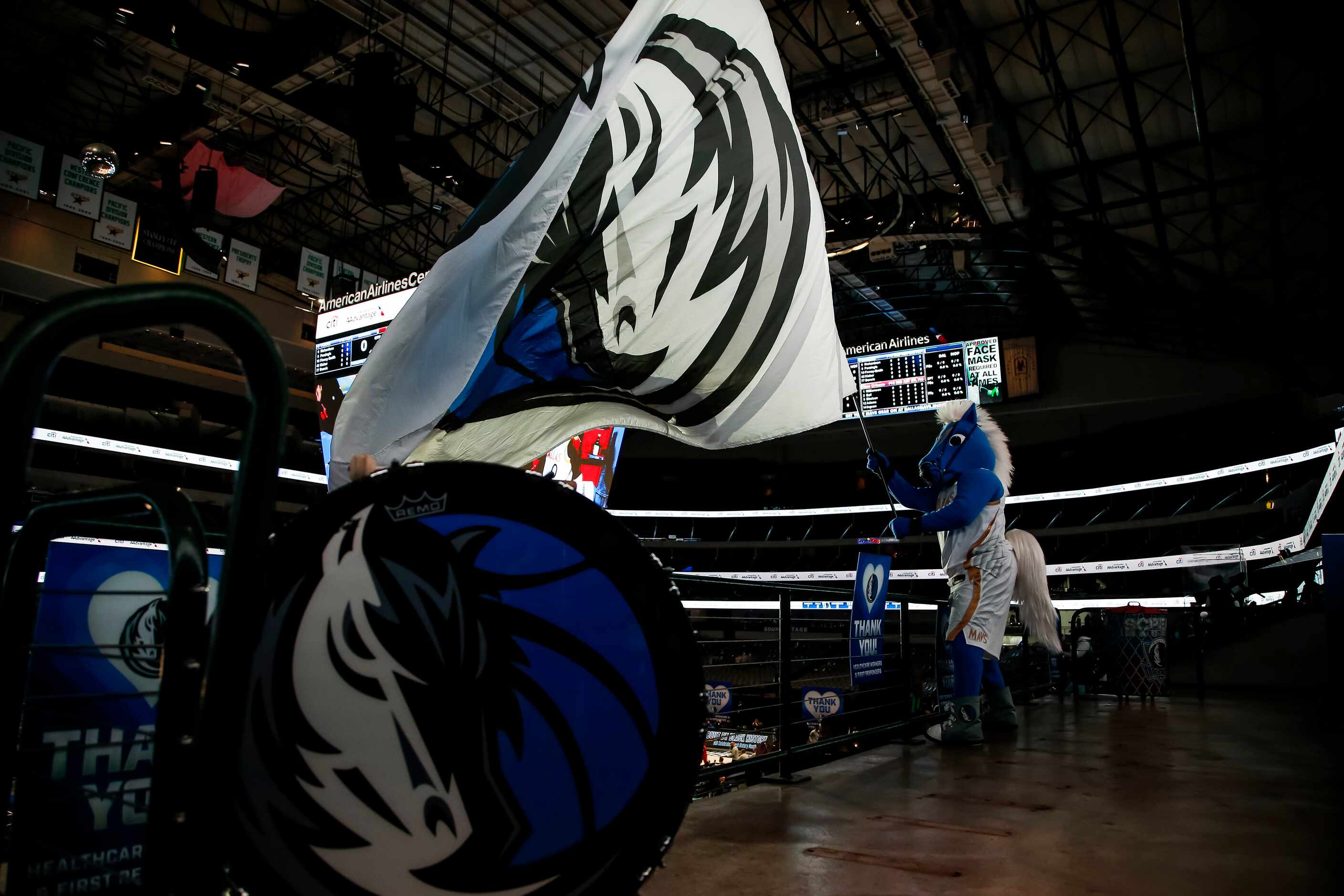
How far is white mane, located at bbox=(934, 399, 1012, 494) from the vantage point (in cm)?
462

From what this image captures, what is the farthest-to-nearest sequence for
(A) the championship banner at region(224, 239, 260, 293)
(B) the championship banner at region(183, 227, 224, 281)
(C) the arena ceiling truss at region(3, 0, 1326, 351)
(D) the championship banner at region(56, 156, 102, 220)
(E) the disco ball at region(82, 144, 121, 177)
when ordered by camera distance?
(A) the championship banner at region(224, 239, 260, 293) → (B) the championship banner at region(183, 227, 224, 281) → (D) the championship banner at region(56, 156, 102, 220) → (E) the disco ball at region(82, 144, 121, 177) → (C) the arena ceiling truss at region(3, 0, 1326, 351)

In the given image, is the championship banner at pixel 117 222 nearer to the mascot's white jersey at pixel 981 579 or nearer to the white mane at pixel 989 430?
the white mane at pixel 989 430

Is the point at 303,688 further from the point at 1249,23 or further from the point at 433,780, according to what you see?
the point at 1249,23

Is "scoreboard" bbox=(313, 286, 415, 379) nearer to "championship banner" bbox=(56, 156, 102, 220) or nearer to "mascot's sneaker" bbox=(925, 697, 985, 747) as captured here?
"mascot's sneaker" bbox=(925, 697, 985, 747)

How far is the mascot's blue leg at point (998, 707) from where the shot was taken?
4.73 metres

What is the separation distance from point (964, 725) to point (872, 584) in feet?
2.91

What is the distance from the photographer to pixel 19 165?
12.8 meters

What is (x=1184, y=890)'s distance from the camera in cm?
186

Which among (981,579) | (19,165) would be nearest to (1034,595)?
(981,579)

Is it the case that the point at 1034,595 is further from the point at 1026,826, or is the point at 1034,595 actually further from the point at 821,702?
the point at 1026,826

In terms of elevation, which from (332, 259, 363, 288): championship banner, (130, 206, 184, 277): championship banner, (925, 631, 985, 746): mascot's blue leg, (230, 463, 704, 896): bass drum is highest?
(332, 259, 363, 288): championship banner

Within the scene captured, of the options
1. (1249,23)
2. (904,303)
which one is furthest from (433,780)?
(904,303)

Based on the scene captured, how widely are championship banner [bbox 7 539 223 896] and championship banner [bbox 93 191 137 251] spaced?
1523 centimetres

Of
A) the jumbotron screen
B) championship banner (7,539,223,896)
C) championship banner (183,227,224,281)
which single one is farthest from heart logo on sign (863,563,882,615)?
championship banner (183,227,224,281)
